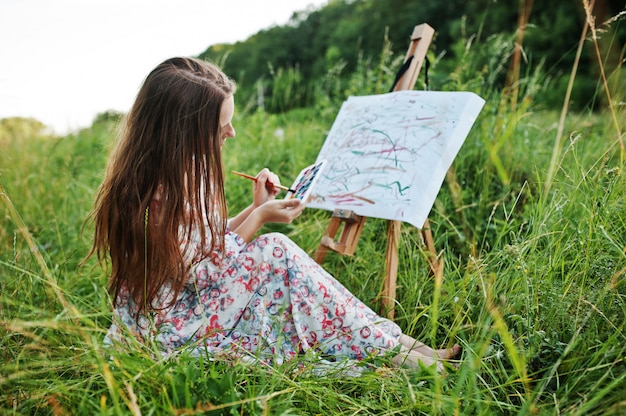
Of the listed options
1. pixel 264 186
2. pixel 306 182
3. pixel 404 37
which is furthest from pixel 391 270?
pixel 404 37

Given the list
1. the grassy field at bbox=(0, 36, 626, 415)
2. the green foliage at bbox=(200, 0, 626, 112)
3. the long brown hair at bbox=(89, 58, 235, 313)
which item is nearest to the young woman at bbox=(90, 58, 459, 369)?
the long brown hair at bbox=(89, 58, 235, 313)

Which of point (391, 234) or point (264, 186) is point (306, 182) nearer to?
point (264, 186)

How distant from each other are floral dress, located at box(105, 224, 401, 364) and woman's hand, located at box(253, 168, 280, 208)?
28 cm

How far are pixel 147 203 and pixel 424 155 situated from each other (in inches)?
41.7

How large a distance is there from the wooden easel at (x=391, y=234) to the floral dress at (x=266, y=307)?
24 cm

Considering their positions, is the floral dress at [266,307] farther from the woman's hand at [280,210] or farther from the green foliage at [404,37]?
the green foliage at [404,37]

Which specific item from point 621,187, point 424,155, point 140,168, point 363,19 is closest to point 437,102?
point 424,155

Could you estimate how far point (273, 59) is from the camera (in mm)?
19969

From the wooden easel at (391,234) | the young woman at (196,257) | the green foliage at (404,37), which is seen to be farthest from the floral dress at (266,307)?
the green foliage at (404,37)

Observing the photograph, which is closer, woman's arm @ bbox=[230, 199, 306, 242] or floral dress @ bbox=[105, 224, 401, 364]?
floral dress @ bbox=[105, 224, 401, 364]

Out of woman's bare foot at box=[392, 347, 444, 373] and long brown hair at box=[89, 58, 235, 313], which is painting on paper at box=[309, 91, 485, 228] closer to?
woman's bare foot at box=[392, 347, 444, 373]

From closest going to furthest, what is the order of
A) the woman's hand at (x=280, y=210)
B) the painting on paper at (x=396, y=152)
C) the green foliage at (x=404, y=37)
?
the woman's hand at (x=280, y=210), the painting on paper at (x=396, y=152), the green foliage at (x=404, y=37)

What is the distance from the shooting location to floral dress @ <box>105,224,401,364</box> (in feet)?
5.26

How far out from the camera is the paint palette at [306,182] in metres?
1.76
